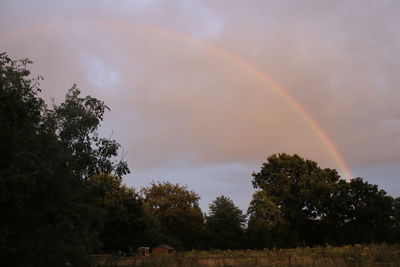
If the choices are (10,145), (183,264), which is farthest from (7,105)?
(183,264)

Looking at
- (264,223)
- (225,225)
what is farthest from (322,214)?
(225,225)

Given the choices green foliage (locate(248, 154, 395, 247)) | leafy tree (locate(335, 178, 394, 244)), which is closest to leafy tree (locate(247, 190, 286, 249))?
green foliage (locate(248, 154, 395, 247))

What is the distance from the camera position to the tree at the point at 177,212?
8631cm

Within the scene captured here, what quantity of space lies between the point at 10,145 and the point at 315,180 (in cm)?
6765

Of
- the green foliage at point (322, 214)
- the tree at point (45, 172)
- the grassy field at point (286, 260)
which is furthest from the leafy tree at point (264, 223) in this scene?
the tree at point (45, 172)

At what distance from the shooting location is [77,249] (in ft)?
70.8

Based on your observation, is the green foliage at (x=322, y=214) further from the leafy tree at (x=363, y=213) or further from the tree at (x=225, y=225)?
the tree at (x=225, y=225)

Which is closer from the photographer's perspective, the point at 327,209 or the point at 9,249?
the point at 9,249

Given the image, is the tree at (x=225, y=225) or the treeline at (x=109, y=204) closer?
the treeline at (x=109, y=204)

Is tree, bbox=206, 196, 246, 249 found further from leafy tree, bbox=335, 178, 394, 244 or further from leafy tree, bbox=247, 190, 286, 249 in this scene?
leafy tree, bbox=335, 178, 394, 244

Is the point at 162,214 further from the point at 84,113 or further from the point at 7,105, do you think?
the point at 7,105

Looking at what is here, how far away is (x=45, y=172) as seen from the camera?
55.9 ft

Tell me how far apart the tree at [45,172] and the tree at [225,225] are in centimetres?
5749

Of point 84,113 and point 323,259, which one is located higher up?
point 84,113
